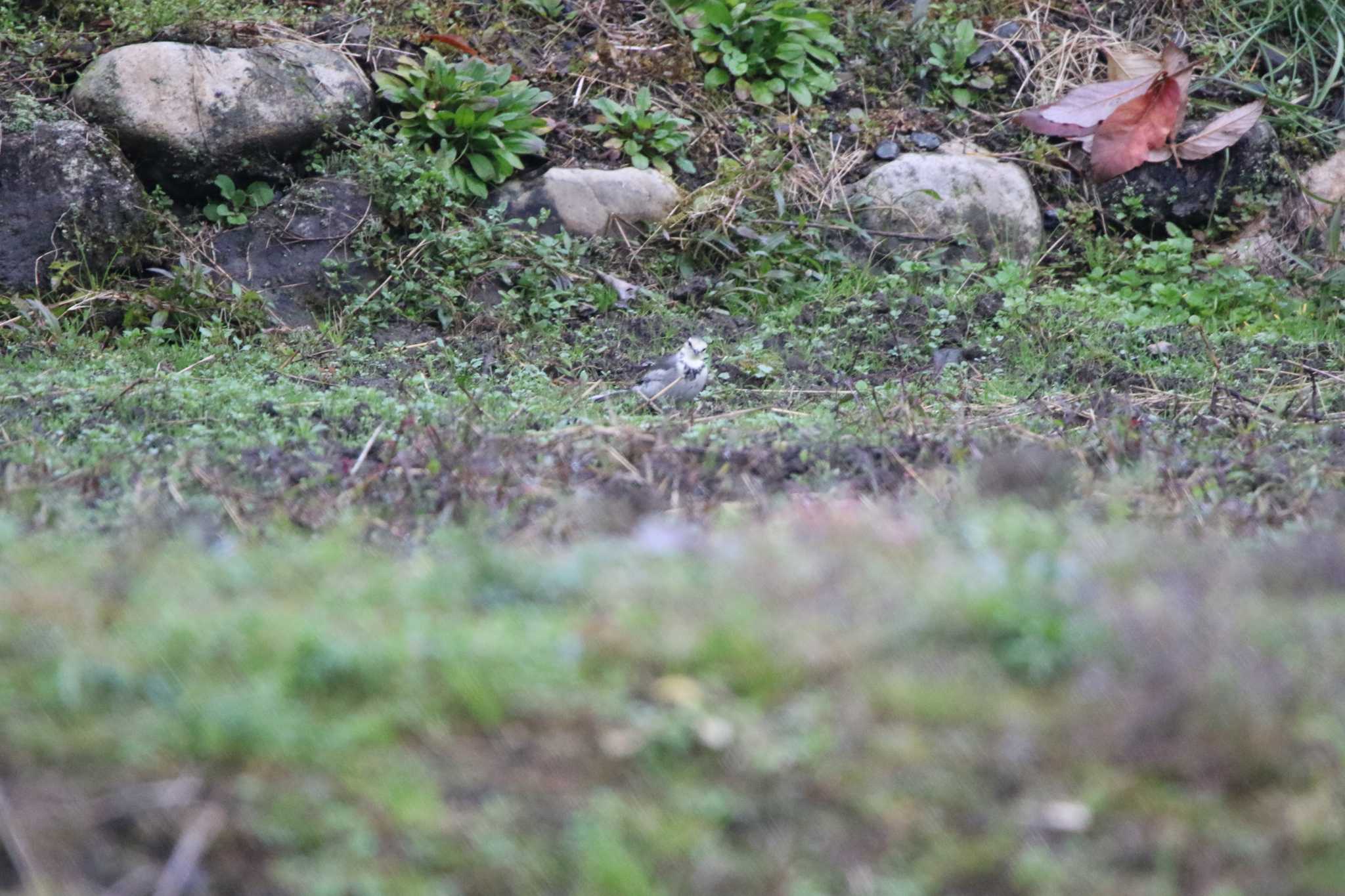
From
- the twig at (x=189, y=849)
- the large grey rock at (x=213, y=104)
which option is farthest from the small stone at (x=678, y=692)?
the large grey rock at (x=213, y=104)

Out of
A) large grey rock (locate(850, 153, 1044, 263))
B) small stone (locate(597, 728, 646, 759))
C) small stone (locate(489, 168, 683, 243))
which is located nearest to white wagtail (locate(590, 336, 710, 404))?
small stone (locate(489, 168, 683, 243))

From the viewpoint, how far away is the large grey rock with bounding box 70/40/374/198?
24.3 feet

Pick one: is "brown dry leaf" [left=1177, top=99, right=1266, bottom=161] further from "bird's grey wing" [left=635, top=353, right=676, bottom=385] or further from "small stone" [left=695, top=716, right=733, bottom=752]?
"small stone" [left=695, top=716, right=733, bottom=752]

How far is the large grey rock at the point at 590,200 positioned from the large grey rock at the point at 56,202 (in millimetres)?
2397

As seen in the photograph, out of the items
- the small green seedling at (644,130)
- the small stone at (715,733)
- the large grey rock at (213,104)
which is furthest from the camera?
the small green seedling at (644,130)

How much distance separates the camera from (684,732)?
2.16 metres

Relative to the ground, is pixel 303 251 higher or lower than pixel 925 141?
lower

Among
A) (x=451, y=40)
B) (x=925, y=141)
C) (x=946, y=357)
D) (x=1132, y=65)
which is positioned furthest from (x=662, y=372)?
(x=1132, y=65)

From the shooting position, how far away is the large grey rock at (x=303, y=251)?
24.4 ft

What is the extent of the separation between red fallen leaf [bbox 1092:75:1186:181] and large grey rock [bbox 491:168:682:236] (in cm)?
324

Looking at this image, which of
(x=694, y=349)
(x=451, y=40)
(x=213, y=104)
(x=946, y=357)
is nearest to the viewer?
(x=694, y=349)

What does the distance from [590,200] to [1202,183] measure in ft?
14.7

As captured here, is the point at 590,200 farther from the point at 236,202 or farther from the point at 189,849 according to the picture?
the point at 189,849

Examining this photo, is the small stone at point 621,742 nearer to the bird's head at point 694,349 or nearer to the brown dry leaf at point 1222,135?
the bird's head at point 694,349
